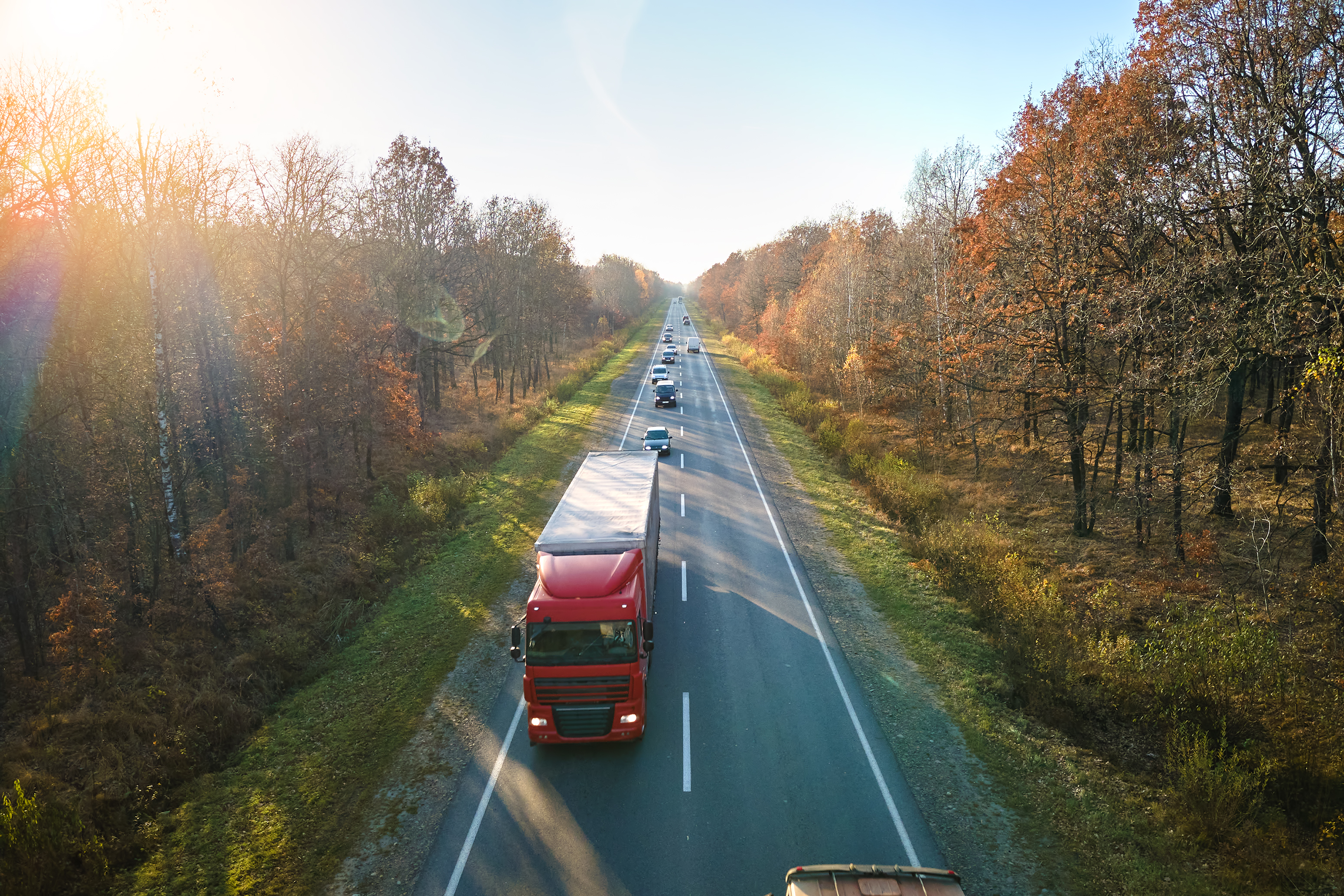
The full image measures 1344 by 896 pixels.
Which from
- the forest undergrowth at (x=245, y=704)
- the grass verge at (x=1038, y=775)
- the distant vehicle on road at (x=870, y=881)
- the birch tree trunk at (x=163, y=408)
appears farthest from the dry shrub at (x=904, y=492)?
the birch tree trunk at (x=163, y=408)

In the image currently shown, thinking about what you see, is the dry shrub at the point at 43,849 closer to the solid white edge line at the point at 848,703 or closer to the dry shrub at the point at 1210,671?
the solid white edge line at the point at 848,703

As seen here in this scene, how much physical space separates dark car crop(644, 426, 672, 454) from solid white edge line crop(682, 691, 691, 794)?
59.7 ft

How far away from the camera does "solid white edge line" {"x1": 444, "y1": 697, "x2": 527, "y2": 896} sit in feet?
26.2

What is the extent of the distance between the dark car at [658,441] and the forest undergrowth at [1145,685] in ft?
37.6

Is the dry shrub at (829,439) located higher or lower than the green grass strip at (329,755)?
higher

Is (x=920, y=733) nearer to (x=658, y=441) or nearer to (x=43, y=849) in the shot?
(x=43, y=849)

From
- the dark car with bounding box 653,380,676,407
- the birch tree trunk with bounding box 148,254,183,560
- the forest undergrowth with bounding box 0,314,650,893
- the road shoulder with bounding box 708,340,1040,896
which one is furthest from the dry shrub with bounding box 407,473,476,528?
the dark car with bounding box 653,380,676,407

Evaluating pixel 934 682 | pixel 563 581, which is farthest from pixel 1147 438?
pixel 563 581

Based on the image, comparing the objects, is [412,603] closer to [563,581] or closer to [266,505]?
[563,581]

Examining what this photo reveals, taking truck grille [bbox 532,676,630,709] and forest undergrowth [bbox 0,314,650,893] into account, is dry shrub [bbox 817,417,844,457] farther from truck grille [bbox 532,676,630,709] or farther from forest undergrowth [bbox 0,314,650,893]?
truck grille [bbox 532,676,630,709]

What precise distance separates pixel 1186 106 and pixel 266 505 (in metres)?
29.4

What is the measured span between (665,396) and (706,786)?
32932 millimetres

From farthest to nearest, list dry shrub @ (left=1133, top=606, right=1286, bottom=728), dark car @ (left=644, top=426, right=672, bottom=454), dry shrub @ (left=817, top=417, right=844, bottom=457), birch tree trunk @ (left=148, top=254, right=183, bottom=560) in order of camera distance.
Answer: dry shrub @ (left=817, top=417, right=844, bottom=457), dark car @ (left=644, top=426, right=672, bottom=454), birch tree trunk @ (left=148, top=254, right=183, bottom=560), dry shrub @ (left=1133, top=606, right=1286, bottom=728)

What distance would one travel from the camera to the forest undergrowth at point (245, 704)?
819 centimetres
